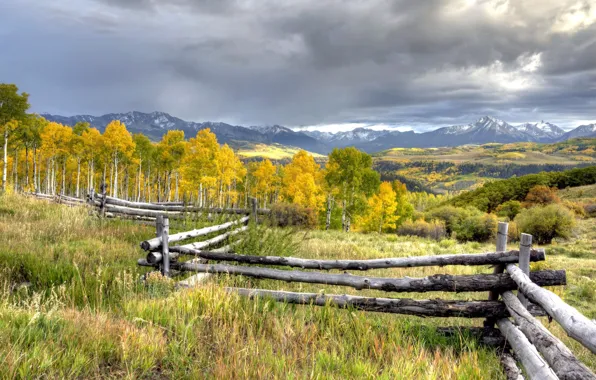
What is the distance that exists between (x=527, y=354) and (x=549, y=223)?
97.6 ft

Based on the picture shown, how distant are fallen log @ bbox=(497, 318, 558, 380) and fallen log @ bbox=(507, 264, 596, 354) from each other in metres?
0.39

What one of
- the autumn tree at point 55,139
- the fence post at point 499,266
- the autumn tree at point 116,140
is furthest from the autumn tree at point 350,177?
the autumn tree at point 55,139

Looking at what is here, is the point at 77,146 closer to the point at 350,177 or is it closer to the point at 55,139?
the point at 55,139

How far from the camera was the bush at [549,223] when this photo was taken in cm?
2727

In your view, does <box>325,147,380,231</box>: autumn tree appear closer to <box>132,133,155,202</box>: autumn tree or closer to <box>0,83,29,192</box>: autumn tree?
<box>132,133,155,202</box>: autumn tree

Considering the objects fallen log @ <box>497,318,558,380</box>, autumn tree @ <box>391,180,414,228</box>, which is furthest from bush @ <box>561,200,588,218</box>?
fallen log @ <box>497,318,558,380</box>

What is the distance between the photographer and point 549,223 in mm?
Result: 27328

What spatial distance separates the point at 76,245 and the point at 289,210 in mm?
28036

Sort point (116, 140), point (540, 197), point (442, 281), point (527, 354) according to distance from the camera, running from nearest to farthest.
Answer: point (527, 354) < point (442, 281) < point (116, 140) < point (540, 197)

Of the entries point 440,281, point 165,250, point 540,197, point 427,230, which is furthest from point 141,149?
point 540,197

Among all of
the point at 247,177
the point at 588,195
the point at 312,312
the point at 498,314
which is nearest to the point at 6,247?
the point at 312,312

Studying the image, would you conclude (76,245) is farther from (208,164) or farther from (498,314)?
(208,164)

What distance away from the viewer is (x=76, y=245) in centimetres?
847

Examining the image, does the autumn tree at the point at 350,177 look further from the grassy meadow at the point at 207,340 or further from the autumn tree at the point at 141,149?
the grassy meadow at the point at 207,340
